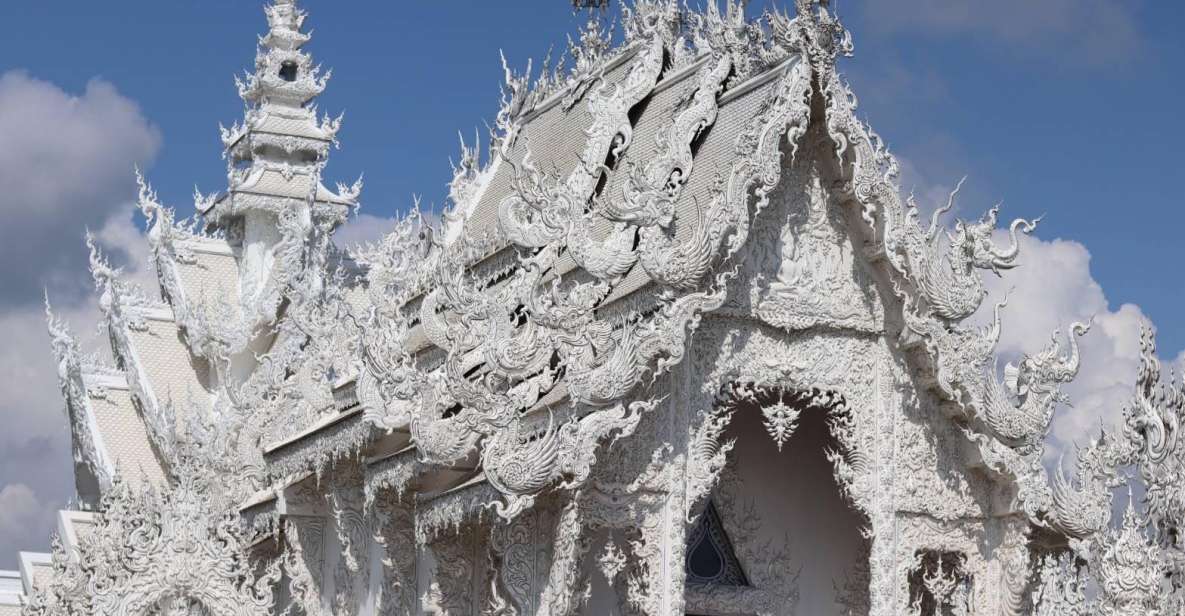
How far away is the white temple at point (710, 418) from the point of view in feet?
43.5

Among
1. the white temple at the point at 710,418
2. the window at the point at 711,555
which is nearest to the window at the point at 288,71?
the white temple at the point at 710,418

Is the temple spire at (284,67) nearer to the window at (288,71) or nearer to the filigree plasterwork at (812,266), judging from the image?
the window at (288,71)

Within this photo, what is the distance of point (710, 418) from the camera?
13.8 m

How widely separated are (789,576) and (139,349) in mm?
11701

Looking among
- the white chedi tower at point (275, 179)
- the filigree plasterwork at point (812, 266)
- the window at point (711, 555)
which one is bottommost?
the window at point (711, 555)

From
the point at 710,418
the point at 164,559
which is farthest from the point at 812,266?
the point at 164,559

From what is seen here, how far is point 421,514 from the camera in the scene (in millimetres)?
14031

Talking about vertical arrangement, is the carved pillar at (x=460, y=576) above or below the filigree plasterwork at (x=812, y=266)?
below

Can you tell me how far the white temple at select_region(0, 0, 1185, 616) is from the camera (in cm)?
1327

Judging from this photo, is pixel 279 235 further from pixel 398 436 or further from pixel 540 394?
pixel 540 394

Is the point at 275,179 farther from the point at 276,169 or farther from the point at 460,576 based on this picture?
the point at 460,576

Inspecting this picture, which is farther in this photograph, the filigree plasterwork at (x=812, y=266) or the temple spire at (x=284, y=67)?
the temple spire at (x=284, y=67)

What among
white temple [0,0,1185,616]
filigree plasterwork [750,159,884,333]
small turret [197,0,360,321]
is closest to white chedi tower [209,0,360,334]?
small turret [197,0,360,321]

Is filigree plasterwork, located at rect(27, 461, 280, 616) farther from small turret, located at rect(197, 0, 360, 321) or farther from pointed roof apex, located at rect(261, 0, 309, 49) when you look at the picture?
pointed roof apex, located at rect(261, 0, 309, 49)
